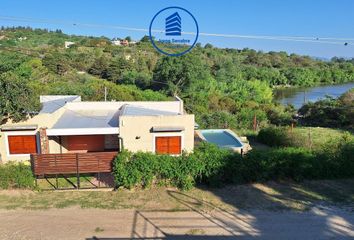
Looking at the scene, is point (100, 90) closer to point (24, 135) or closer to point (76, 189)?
point (24, 135)

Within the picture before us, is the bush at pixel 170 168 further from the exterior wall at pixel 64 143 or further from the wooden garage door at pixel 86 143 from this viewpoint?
the wooden garage door at pixel 86 143

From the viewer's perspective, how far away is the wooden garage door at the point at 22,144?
→ 15.5 metres

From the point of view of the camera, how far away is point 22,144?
1555cm

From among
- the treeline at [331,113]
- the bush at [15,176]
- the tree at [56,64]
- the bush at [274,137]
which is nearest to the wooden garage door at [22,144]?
the bush at [15,176]

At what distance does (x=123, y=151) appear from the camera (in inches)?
543

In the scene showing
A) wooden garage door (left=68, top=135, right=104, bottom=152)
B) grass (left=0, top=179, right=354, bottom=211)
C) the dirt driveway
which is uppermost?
wooden garage door (left=68, top=135, right=104, bottom=152)

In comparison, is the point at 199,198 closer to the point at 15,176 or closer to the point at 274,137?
the point at 15,176

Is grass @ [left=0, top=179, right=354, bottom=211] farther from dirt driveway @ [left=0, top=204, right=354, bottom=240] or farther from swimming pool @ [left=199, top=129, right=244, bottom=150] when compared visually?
swimming pool @ [left=199, top=129, right=244, bottom=150]

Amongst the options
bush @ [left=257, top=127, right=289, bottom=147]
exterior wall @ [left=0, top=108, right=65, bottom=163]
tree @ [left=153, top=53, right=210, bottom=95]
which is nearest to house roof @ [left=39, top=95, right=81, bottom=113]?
exterior wall @ [left=0, top=108, right=65, bottom=163]

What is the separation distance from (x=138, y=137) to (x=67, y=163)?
10.7 ft

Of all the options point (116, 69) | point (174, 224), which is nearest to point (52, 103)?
point (174, 224)

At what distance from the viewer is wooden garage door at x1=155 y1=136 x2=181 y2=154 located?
15.4 meters

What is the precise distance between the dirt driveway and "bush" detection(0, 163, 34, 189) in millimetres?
1859

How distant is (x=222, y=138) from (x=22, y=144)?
534 inches
